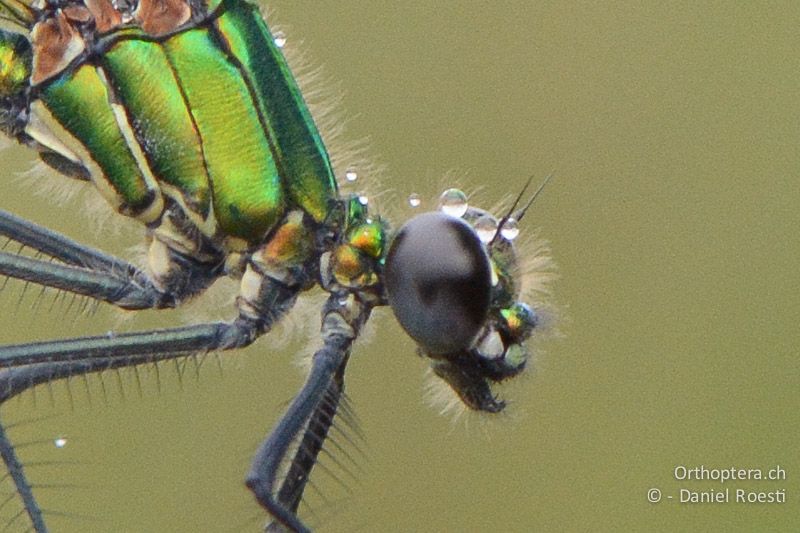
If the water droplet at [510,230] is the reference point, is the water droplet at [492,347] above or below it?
below

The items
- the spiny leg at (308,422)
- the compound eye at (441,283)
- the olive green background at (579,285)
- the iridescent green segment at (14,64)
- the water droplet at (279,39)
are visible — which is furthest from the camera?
the olive green background at (579,285)

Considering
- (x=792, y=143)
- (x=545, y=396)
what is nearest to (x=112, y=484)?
(x=545, y=396)

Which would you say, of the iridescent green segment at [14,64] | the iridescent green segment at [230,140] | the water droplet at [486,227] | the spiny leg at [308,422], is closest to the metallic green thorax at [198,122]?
the iridescent green segment at [230,140]

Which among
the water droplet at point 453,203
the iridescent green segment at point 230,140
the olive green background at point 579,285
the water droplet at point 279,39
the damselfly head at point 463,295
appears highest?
the water droplet at point 279,39

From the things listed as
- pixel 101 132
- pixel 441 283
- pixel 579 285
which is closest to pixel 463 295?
pixel 441 283

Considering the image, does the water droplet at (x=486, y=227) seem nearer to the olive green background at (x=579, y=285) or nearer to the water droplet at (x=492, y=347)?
the water droplet at (x=492, y=347)

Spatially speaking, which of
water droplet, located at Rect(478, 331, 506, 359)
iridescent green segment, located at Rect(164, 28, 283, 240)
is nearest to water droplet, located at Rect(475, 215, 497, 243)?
water droplet, located at Rect(478, 331, 506, 359)
